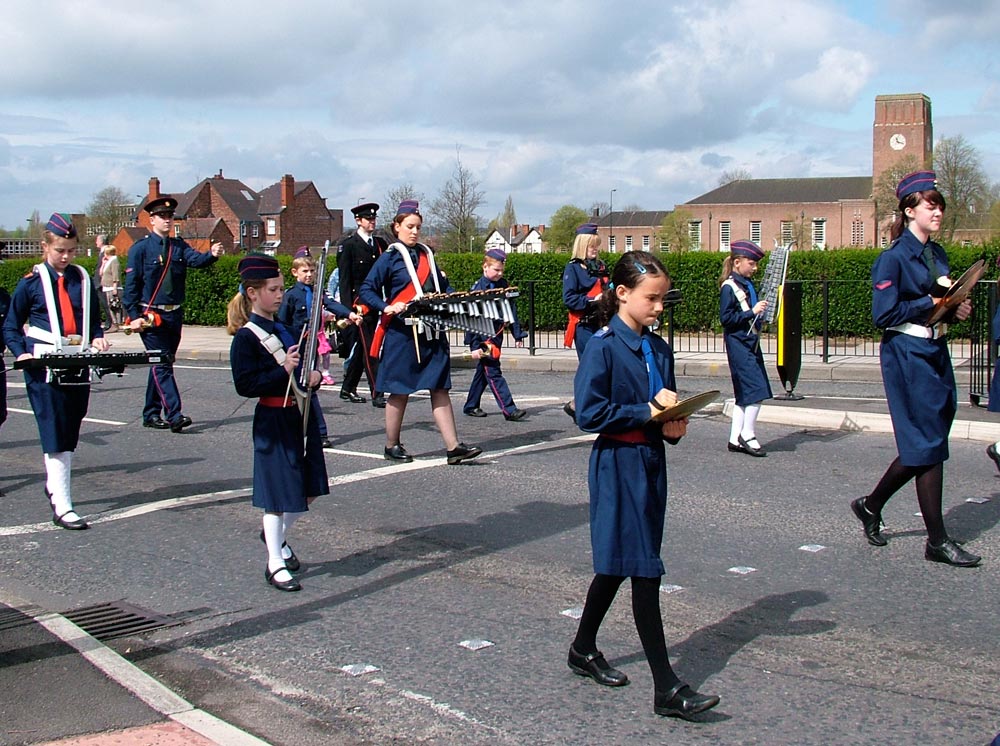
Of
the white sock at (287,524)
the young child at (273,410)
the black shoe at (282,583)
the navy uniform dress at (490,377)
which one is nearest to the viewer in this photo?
the young child at (273,410)

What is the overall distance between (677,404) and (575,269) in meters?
6.98

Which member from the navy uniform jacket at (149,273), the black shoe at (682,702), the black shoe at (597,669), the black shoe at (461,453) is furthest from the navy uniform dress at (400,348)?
the black shoe at (682,702)

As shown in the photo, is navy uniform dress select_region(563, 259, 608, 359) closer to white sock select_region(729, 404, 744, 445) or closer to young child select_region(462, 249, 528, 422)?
young child select_region(462, 249, 528, 422)

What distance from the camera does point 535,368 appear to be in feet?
58.7

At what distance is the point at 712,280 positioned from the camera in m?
21.8

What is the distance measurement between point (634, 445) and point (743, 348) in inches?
211

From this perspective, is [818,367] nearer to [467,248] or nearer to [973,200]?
[467,248]

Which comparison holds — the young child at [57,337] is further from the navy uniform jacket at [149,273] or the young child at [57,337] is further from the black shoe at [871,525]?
the black shoe at [871,525]

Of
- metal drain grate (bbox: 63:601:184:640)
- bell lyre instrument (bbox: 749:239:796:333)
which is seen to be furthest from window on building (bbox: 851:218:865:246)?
metal drain grate (bbox: 63:601:184:640)

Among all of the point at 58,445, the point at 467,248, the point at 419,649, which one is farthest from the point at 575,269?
the point at 467,248

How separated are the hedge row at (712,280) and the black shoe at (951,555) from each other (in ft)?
39.9

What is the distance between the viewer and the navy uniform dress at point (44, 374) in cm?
731

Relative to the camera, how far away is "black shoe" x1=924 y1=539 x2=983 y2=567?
6.11 metres

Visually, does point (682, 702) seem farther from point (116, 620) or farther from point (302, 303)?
point (302, 303)
